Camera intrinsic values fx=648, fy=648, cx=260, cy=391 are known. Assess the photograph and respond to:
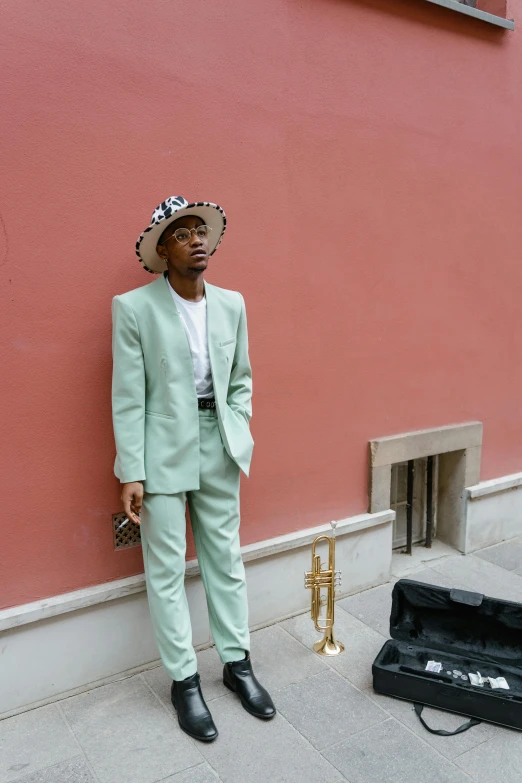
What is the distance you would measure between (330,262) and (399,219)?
62 centimetres

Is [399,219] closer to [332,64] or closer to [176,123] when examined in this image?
[332,64]

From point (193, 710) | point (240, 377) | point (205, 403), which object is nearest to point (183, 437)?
point (205, 403)

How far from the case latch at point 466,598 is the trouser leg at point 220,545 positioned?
104 cm

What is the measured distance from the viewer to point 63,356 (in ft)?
9.55

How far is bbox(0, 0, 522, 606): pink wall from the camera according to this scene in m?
2.82

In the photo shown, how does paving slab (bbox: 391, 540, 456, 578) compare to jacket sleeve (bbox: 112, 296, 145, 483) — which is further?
paving slab (bbox: 391, 540, 456, 578)

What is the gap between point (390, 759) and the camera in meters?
2.65

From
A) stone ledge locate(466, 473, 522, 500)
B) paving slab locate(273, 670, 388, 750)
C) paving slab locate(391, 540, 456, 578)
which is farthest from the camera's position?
stone ledge locate(466, 473, 522, 500)

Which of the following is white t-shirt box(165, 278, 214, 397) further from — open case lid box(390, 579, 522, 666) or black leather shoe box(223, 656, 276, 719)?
open case lid box(390, 579, 522, 666)

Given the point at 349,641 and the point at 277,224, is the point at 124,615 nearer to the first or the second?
the point at 349,641

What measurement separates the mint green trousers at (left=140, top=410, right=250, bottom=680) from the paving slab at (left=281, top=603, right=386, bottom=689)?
1.92 ft

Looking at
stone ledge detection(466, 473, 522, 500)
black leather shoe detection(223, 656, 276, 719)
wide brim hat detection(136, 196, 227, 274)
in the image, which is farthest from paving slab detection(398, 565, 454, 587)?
wide brim hat detection(136, 196, 227, 274)

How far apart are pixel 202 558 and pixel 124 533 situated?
0.41 meters

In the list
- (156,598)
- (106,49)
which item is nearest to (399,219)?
(106,49)
